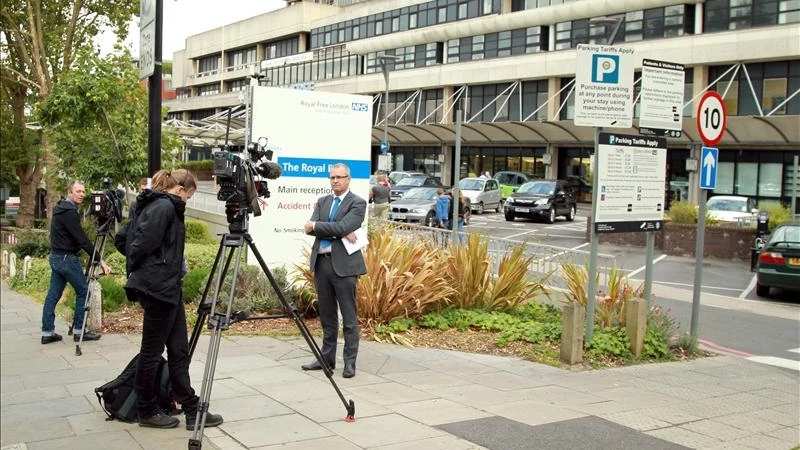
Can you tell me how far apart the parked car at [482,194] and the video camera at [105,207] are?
27480 millimetres

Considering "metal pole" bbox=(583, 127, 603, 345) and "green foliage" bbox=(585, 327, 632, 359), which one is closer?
"metal pole" bbox=(583, 127, 603, 345)

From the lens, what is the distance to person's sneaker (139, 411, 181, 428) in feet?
18.0

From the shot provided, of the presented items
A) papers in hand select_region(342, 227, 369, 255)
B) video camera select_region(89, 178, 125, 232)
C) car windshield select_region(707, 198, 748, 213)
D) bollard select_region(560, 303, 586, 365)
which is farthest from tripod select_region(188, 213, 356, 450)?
car windshield select_region(707, 198, 748, 213)

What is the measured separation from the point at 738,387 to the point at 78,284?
7050mm

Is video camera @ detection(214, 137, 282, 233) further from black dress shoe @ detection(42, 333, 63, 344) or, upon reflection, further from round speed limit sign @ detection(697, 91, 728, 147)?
round speed limit sign @ detection(697, 91, 728, 147)

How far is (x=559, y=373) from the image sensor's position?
7.83 m

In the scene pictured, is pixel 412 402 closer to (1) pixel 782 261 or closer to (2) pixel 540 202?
(1) pixel 782 261

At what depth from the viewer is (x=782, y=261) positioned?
1562 centimetres

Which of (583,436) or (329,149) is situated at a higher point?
(329,149)

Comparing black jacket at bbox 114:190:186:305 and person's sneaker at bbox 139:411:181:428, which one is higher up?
black jacket at bbox 114:190:186:305

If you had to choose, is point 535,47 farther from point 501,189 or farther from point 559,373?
point 559,373

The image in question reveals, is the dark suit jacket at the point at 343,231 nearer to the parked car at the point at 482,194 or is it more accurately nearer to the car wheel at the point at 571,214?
the parked car at the point at 482,194

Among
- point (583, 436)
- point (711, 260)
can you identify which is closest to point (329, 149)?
point (583, 436)

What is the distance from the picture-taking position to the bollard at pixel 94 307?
909 cm
